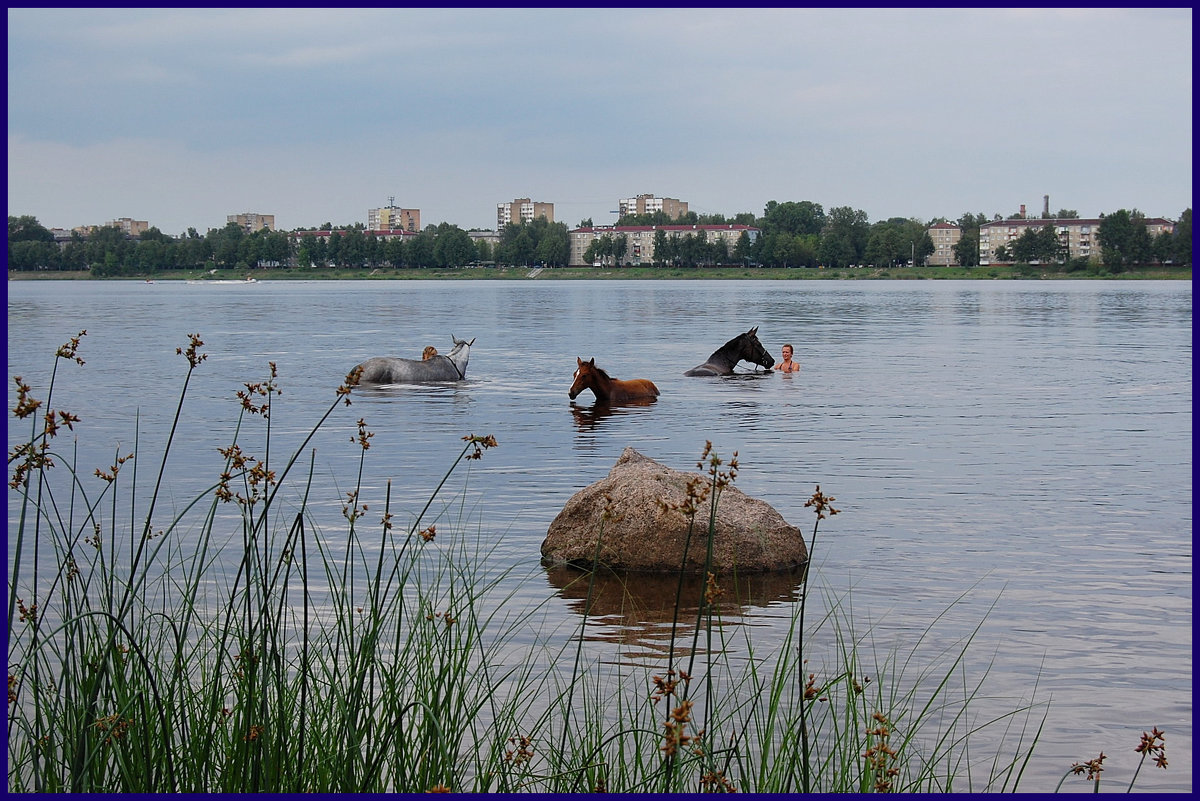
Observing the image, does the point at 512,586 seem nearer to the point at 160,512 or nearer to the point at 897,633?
the point at 897,633

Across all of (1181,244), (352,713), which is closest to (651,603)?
(352,713)

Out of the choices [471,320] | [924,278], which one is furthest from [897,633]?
[924,278]

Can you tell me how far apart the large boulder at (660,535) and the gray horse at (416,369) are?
15461 millimetres

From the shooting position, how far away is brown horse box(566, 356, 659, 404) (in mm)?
20500

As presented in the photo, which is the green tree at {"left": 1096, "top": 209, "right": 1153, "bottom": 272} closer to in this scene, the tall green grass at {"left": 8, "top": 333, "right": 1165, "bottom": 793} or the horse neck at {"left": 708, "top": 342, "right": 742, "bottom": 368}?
the horse neck at {"left": 708, "top": 342, "right": 742, "bottom": 368}

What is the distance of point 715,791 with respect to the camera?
392 cm

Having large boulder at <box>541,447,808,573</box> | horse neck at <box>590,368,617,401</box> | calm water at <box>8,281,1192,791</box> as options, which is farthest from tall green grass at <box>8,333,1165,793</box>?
horse neck at <box>590,368,617,401</box>

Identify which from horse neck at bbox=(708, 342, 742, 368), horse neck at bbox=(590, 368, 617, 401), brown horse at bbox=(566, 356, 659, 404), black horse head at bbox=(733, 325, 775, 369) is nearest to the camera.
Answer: brown horse at bbox=(566, 356, 659, 404)

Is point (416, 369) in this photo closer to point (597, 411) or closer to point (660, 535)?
point (597, 411)

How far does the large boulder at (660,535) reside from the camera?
901cm

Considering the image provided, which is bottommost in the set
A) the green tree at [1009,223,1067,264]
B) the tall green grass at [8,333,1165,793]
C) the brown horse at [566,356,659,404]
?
the brown horse at [566,356,659,404]

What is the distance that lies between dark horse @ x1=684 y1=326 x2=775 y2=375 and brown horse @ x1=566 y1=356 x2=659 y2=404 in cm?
514

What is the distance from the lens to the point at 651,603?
831 cm

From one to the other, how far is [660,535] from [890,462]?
6198 mm
